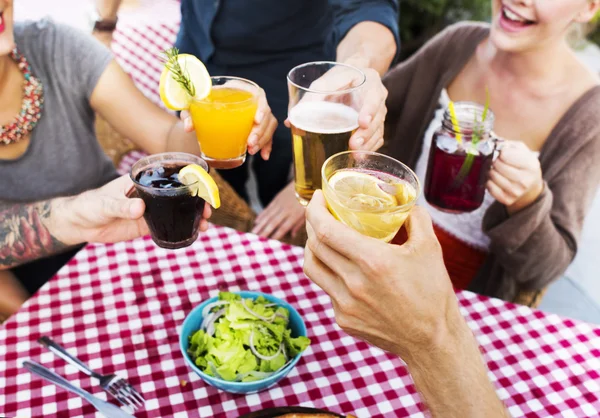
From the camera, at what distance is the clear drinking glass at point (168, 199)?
1208mm

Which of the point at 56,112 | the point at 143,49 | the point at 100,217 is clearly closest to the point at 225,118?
the point at 100,217

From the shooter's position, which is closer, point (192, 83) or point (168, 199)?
point (168, 199)

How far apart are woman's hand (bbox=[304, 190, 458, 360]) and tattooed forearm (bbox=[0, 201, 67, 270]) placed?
1022mm

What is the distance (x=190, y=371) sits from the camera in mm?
1280

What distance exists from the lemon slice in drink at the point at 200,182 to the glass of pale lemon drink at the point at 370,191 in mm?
308

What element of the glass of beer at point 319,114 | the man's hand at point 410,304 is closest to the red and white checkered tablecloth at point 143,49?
the glass of beer at point 319,114

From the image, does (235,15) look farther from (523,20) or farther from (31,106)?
(523,20)

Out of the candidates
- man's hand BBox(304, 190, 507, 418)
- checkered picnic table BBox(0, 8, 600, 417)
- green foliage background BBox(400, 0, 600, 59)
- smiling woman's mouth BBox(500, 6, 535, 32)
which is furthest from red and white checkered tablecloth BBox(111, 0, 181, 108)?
green foliage background BBox(400, 0, 600, 59)

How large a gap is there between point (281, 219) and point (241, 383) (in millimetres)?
1212

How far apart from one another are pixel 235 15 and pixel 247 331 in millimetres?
1481

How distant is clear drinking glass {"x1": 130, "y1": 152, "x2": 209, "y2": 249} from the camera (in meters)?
1.21

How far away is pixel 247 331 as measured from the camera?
124cm

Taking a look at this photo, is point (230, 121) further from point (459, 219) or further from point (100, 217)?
point (459, 219)

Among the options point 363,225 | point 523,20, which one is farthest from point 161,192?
point 523,20
